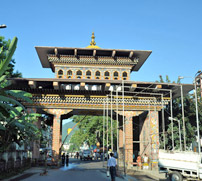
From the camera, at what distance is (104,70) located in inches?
1125

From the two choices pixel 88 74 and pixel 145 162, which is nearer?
pixel 145 162

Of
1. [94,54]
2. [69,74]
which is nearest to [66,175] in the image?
[69,74]

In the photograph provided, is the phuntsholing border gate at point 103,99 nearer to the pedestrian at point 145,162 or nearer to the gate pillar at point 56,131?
the gate pillar at point 56,131

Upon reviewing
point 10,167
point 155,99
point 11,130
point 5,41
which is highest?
point 5,41

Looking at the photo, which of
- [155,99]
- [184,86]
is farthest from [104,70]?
[184,86]

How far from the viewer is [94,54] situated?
2792 cm

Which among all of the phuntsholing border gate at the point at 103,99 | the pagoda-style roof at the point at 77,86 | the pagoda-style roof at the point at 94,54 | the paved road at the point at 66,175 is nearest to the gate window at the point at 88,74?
the pagoda-style roof at the point at 94,54

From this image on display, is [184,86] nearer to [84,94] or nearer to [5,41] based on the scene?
[84,94]

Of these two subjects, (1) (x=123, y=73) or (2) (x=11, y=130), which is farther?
(1) (x=123, y=73)

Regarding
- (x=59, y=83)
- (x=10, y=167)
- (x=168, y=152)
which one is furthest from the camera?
(x=59, y=83)

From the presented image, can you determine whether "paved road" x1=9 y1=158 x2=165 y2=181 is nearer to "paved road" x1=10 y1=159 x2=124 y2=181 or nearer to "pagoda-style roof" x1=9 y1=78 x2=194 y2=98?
"paved road" x1=10 y1=159 x2=124 y2=181

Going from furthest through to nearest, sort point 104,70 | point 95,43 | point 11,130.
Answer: point 95,43
point 104,70
point 11,130

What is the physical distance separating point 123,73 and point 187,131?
30.4 feet

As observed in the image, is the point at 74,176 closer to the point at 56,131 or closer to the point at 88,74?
the point at 56,131
